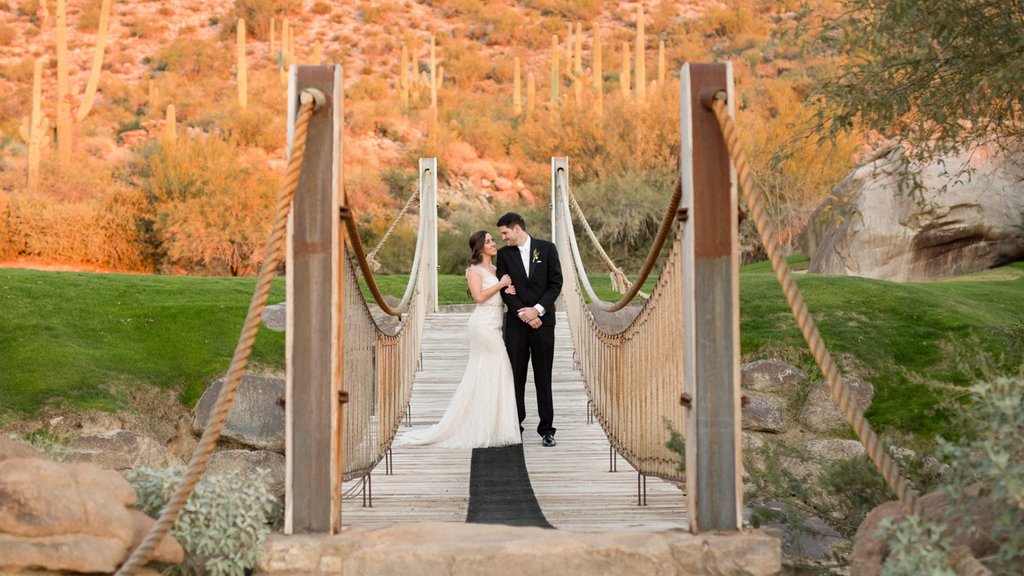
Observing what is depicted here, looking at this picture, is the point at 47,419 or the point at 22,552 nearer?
the point at 22,552

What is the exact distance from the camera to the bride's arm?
7324mm

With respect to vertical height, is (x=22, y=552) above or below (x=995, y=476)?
below

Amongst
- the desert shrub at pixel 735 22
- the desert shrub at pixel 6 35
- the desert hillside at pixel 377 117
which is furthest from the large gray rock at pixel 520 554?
Result: the desert shrub at pixel 6 35

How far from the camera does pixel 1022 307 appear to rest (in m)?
12.2

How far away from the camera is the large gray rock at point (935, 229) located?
14922 millimetres

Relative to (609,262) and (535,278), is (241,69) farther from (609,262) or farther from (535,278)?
(535,278)

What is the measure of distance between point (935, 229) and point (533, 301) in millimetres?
9671

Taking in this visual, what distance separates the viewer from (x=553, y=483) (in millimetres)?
6008

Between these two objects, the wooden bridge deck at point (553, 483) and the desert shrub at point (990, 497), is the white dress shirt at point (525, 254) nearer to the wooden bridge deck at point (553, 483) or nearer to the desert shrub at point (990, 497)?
the wooden bridge deck at point (553, 483)

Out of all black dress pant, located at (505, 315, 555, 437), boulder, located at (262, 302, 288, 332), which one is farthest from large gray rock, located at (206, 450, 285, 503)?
black dress pant, located at (505, 315, 555, 437)

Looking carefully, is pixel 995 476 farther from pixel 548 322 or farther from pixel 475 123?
pixel 475 123

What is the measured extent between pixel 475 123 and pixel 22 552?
2961 centimetres

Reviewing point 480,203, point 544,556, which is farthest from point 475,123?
point 544,556

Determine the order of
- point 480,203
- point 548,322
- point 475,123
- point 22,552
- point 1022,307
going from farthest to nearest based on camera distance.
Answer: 1. point 475,123
2. point 480,203
3. point 1022,307
4. point 548,322
5. point 22,552
